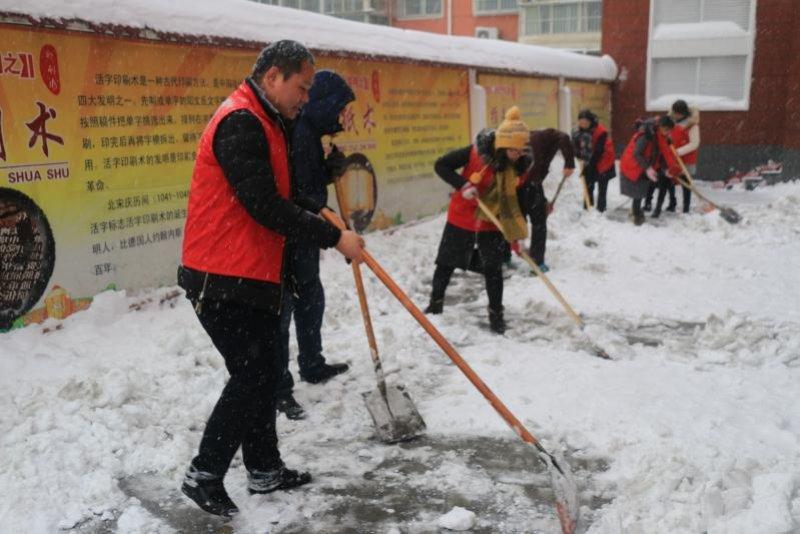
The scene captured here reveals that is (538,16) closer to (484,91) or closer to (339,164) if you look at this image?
(484,91)

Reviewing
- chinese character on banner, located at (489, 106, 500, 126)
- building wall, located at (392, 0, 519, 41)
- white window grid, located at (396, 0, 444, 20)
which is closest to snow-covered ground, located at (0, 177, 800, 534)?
chinese character on banner, located at (489, 106, 500, 126)

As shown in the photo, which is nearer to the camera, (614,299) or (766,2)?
(614,299)

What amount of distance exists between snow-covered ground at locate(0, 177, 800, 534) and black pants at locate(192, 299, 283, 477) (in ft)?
1.24

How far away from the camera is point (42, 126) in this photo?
4.71 meters

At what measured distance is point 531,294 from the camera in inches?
260

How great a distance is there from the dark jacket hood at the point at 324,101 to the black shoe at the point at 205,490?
1989mm

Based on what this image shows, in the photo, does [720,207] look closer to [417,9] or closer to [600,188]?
[600,188]

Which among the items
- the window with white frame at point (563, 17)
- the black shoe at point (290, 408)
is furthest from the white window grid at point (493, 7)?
the black shoe at point (290, 408)

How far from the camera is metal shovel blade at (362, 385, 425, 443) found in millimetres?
3713

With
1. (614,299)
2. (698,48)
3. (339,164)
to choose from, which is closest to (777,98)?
(698,48)

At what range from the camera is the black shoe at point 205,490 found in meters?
2.84

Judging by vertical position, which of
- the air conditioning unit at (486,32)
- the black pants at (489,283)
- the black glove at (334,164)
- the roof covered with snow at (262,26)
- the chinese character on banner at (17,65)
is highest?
the air conditioning unit at (486,32)

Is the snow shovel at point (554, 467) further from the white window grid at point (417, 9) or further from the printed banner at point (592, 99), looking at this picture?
the white window grid at point (417, 9)

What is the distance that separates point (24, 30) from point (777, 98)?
618 inches
